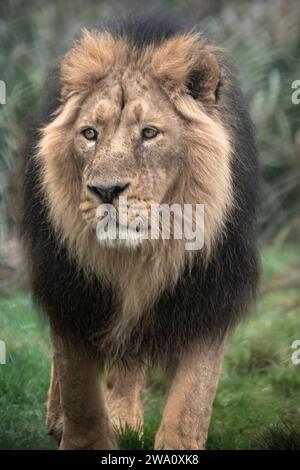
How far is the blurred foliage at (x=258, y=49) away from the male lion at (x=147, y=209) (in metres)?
4.87

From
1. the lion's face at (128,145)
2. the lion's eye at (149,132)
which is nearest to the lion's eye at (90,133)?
the lion's face at (128,145)

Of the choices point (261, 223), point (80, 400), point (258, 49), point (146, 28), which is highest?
point (258, 49)

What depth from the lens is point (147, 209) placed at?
168 inches

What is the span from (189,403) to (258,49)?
6.51m

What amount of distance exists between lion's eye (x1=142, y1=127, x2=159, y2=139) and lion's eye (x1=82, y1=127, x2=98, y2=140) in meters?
0.19

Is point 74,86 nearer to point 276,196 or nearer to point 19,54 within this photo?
point 19,54

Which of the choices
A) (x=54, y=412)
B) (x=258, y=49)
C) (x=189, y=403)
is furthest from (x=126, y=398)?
(x=258, y=49)

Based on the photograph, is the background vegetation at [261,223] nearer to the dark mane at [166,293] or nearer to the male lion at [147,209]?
the male lion at [147,209]

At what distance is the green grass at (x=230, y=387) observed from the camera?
5.59 meters

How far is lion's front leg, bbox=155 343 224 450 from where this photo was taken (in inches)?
186

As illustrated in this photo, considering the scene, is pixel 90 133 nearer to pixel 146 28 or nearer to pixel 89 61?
pixel 89 61

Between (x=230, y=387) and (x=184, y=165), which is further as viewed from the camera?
(x=230, y=387)

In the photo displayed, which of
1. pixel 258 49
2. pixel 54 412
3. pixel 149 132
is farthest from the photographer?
pixel 258 49
